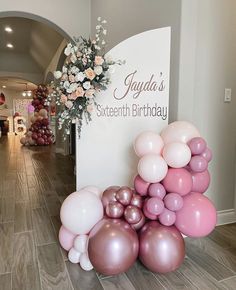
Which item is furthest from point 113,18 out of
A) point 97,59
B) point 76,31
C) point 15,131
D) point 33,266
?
point 15,131

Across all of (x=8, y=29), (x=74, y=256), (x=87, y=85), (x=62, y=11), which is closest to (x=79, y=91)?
(x=87, y=85)

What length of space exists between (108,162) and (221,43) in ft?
5.30

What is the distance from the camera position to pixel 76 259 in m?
1.93

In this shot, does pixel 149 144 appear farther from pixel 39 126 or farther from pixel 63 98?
pixel 39 126

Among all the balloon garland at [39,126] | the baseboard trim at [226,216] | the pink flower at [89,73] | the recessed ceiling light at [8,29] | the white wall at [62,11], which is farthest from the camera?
the balloon garland at [39,126]

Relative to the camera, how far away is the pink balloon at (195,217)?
5.71 ft

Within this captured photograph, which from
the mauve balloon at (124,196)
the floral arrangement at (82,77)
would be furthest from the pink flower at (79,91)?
the mauve balloon at (124,196)

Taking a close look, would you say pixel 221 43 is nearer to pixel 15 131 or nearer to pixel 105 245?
pixel 105 245

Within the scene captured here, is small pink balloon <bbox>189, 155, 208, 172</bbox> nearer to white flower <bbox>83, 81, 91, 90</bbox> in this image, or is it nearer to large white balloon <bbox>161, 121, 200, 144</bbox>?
large white balloon <bbox>161, 121, 200, 144</bbox>

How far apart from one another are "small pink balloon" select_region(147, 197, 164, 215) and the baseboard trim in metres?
1.23

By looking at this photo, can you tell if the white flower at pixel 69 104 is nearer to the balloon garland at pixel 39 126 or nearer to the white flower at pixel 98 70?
the white flower at pixel 98 70

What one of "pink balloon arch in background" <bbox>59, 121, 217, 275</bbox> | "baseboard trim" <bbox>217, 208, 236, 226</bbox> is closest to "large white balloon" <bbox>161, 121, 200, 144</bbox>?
"pink balloon arch in background" <bbox>59, 121, 217, 275</bbox>

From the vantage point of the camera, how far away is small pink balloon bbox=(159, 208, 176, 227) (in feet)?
5.71

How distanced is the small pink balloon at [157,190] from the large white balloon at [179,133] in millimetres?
365
